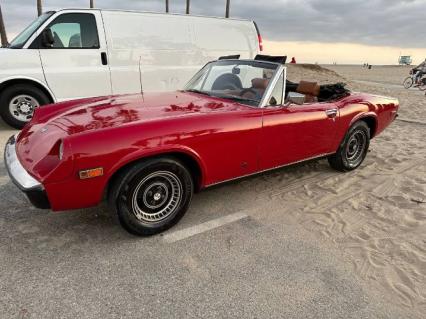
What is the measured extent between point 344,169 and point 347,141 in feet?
1.29

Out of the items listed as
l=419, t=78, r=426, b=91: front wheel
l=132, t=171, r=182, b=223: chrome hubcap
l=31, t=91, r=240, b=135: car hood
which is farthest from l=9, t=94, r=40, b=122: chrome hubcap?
l=419, t=78, r=426, b=91: front wheel

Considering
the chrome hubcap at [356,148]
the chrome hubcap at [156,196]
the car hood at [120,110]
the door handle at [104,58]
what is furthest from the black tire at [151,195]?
the door handle at [104,58]

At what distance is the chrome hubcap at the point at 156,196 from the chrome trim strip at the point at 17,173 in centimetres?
75

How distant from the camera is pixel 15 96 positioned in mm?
6562

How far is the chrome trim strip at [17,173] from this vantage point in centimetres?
270

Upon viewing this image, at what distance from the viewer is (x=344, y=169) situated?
196 inches

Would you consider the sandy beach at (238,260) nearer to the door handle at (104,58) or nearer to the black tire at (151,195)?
the black tire at (151,195)

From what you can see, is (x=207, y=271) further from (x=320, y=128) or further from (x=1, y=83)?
(x=1, y=83)

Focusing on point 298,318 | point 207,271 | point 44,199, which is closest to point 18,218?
point 44,199

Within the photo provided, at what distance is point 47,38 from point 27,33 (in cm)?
49

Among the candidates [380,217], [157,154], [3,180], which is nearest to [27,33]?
[3,180]

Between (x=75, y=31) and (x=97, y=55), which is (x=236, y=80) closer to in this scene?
(x=97, y=55)

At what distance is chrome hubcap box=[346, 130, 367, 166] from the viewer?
5.07 metres

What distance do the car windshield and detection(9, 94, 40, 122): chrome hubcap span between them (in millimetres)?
3678
